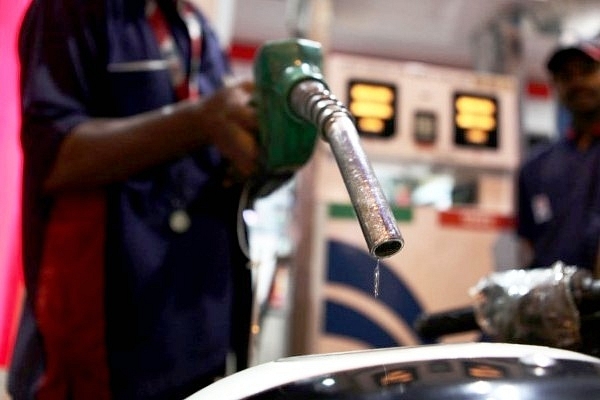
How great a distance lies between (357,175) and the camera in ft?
1.06

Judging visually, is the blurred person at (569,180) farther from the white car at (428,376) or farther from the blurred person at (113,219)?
the white car at (428,376)

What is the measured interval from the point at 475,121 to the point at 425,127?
16 cm

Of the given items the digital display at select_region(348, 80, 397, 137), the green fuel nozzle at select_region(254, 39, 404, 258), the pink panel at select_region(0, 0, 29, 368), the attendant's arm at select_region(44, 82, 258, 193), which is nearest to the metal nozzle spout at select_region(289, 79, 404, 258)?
the green fuel nozzle at select_region(254, 39, 404, 258)

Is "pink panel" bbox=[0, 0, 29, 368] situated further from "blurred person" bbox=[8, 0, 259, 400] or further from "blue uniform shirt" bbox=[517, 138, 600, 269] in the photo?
"blue uniform shirt" bbox=[517, 138, 600, 269]

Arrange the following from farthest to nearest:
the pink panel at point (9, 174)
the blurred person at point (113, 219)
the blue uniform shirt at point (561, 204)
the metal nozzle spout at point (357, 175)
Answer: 1. the blue uniform shirt at point (561, 204)
2. the pink panel at point (9, 174)
3. the blurred person at point (113, 219)
4. the metal nozzle spout at point (357, 175)

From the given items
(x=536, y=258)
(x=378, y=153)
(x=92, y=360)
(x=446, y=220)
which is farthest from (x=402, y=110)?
(x=92, y=360)

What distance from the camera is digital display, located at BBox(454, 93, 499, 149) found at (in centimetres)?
193

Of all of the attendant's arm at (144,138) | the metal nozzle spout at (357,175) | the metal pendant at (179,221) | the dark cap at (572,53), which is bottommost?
the metal pendant at (179,221)

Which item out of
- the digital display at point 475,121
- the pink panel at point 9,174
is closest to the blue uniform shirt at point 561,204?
the digital display at point 475,121

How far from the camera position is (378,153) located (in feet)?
6.06

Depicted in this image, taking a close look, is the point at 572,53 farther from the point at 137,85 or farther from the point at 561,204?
the point at 137,85

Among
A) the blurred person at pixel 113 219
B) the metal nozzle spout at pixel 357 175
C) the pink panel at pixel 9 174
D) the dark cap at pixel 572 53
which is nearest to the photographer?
the metal nozzle spout at pixel 357 175

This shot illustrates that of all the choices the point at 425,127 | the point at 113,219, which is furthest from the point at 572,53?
the point at 113,219

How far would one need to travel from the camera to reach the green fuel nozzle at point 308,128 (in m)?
0.30
